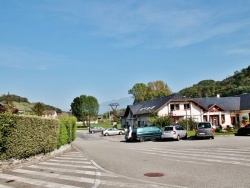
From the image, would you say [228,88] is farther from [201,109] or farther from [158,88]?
[201,109]

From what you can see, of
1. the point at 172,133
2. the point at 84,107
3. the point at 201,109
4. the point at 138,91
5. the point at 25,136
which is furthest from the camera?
the point at 84,107

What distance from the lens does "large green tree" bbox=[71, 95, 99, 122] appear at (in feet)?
384

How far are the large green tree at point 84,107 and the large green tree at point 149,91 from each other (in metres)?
14.4

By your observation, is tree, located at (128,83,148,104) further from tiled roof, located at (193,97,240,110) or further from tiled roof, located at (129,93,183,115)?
tiled roof, located at (193,97,240,110)

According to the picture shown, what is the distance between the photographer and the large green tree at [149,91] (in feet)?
353

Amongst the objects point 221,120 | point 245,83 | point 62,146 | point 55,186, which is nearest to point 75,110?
point 245,83

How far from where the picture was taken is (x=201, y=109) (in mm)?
61094

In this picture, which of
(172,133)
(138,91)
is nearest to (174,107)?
(172,133)

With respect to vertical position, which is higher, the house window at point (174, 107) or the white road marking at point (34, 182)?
the house window at point (174, 107)

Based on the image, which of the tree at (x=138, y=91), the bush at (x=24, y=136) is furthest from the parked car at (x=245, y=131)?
the tree at (x=138, y=91)

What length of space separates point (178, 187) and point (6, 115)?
31.5 feet

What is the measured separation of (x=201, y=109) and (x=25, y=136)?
47.7 m

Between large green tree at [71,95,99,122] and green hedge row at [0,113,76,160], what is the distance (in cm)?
9448

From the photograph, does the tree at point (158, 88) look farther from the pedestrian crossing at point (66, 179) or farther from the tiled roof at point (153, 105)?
the pedestrian crossing at point (66, 179)
